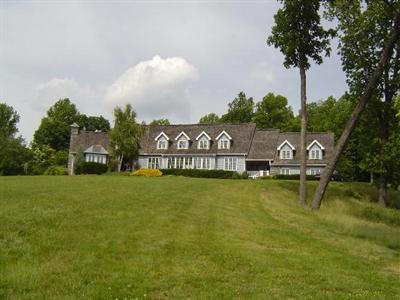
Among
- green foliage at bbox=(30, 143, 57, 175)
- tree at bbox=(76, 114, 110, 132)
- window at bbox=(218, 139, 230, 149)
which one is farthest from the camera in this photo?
tree at bbox=(76, 114, 110, 132)

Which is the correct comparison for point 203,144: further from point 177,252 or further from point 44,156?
point 177,252

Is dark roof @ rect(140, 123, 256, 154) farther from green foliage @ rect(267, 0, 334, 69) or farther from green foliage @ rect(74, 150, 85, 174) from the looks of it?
green foliage @ rect(267, 0, 334, 69)

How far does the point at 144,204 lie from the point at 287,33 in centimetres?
1340

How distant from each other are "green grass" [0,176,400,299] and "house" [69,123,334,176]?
37221mm

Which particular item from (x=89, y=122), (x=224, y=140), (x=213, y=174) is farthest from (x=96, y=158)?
(x=89, y=122)

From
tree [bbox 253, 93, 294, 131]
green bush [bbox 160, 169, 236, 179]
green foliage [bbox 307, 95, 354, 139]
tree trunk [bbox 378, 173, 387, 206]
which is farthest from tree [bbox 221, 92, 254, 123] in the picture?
tree trunk [bbox 378, 173, 387, 206]

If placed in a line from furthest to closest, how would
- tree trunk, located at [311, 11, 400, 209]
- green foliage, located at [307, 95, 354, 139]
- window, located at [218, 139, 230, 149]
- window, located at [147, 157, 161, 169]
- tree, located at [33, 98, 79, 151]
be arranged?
tree, located at [33, 98, 79, 151], green foliage, located at [307, 95, 354, 139], window, located at [147, 157, 161, 169], window, located at [218, 139, 230, 149], tree trunk, located at [311, 11, 400, 209]

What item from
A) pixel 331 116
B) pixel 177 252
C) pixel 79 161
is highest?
pixel 331 116

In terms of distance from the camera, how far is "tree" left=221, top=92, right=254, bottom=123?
84875 millimetres

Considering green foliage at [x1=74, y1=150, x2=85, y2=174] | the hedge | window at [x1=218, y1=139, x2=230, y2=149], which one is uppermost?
window at [x1=218, y1=139, x2=230, y2=149]

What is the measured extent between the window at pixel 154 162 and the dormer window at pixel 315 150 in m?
19.6

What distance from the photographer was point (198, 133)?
201ft

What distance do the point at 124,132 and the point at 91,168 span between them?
611 centimetres

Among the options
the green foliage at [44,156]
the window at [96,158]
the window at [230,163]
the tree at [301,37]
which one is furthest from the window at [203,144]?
the tree at [301,37]
